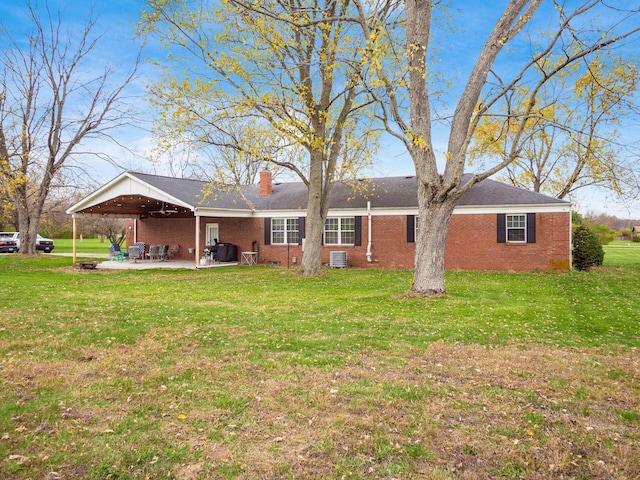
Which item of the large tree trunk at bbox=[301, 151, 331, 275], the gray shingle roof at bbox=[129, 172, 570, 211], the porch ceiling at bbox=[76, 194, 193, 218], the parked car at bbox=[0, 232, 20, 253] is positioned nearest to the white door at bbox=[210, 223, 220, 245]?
the porch ceiling at bbox=[76, 194, 193, 218]

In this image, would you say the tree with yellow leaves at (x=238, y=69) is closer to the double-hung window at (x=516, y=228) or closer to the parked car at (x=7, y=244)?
the double-hung window at (x=516, y=228)

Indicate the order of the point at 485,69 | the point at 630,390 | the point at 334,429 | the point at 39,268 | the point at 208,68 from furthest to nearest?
the point at 39,268 < the point at 208,68 < the point at 485,69 < the point at 630,390 < the point at 334,429

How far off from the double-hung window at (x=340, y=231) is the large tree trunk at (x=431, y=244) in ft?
31.8

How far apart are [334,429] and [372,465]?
0.59m

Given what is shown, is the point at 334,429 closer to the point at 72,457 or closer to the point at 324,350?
the point at 72,457

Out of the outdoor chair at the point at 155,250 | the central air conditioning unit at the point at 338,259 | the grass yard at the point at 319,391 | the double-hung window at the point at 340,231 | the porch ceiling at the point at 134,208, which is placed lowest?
the grass yard at the point at 319,391

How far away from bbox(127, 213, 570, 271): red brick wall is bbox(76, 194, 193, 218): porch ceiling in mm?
1223

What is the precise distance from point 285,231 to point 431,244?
466 inches

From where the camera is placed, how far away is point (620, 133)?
23.5 m

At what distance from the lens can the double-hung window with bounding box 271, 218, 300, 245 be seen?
21.7 meters

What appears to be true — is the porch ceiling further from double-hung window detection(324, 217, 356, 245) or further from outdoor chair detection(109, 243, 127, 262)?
double-hung window detection(324, 217, 356, 245)

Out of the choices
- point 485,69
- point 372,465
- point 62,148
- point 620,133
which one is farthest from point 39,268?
point 620,133

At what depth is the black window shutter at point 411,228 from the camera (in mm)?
19562

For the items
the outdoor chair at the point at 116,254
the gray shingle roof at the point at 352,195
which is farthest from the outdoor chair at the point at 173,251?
the gray shingle roof at the point at 352,195
